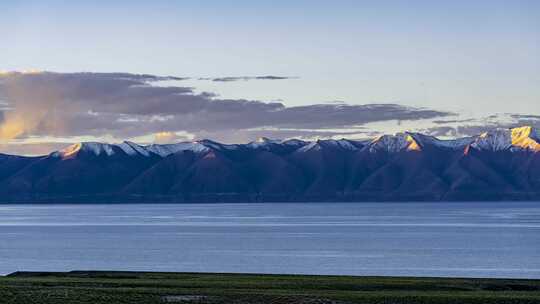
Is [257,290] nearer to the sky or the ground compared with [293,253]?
nearer to the sky

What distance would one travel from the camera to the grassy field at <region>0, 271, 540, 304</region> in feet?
162

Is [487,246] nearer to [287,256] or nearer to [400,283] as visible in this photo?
[287,256]

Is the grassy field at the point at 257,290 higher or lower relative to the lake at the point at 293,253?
higher

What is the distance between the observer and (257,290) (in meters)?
56.5

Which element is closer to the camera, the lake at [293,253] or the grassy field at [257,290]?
the grassy field at [257,290]

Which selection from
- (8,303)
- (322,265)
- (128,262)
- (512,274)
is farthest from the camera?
(128,262)

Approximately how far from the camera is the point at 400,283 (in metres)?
63.6

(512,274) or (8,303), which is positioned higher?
(8,303)

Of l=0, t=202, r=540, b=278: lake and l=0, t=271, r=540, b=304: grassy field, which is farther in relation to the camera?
l=0, t=202, r=540, b=278: lake

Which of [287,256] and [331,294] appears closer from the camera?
[331,294]

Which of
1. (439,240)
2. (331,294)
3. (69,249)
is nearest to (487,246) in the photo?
(439,240)

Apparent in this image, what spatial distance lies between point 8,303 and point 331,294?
16620mm

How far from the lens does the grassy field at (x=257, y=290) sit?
162 ft

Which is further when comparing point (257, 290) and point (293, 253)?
point (293, 253)
